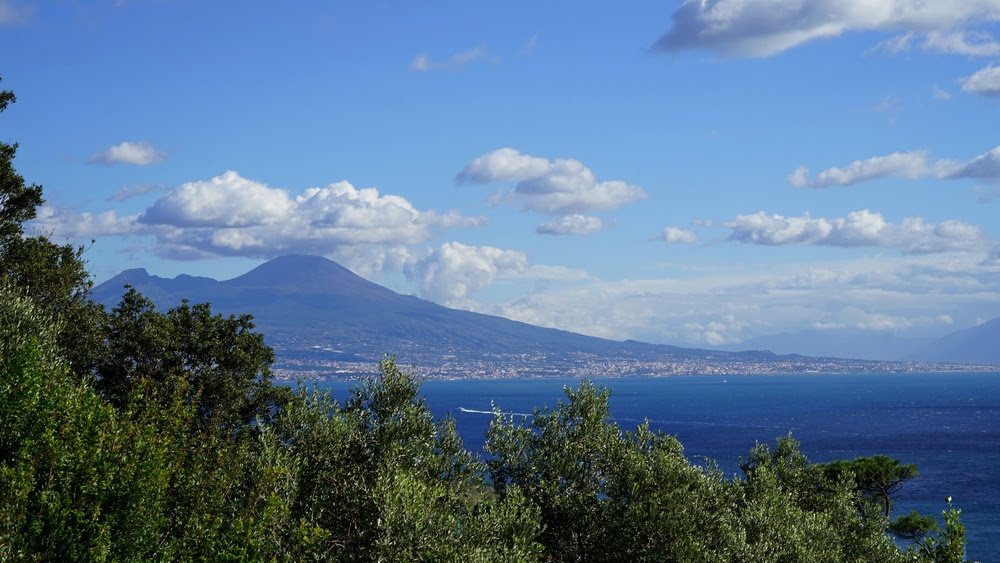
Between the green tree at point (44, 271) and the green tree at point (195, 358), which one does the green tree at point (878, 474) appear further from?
the green tree at point (44, 271)

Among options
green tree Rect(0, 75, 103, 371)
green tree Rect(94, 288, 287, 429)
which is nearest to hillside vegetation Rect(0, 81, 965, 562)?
green tree Rect(0, 75, 103, 371)

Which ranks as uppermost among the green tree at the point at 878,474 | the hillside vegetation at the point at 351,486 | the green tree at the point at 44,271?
the green tree at the point at 44,271

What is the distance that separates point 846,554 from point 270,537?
30.3 meters

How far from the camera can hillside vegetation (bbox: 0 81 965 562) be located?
24094mm

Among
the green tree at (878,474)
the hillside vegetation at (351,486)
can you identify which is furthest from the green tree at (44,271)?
the green tree at (878,474)

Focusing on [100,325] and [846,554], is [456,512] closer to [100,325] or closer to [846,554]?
[846,554]

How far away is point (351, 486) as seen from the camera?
29.5 metres

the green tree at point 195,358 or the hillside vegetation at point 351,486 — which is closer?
the hillside vegetation at point 351,486

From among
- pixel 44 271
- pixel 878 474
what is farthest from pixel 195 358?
pixel 878 474

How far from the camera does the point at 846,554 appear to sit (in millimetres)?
43875

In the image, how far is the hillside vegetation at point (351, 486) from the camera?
24094mm

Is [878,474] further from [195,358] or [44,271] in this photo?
[44,271]

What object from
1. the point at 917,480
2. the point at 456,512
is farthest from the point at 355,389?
the point at 917,480

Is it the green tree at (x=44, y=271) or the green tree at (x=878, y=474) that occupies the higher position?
the green tree at (x=44, y=271)
